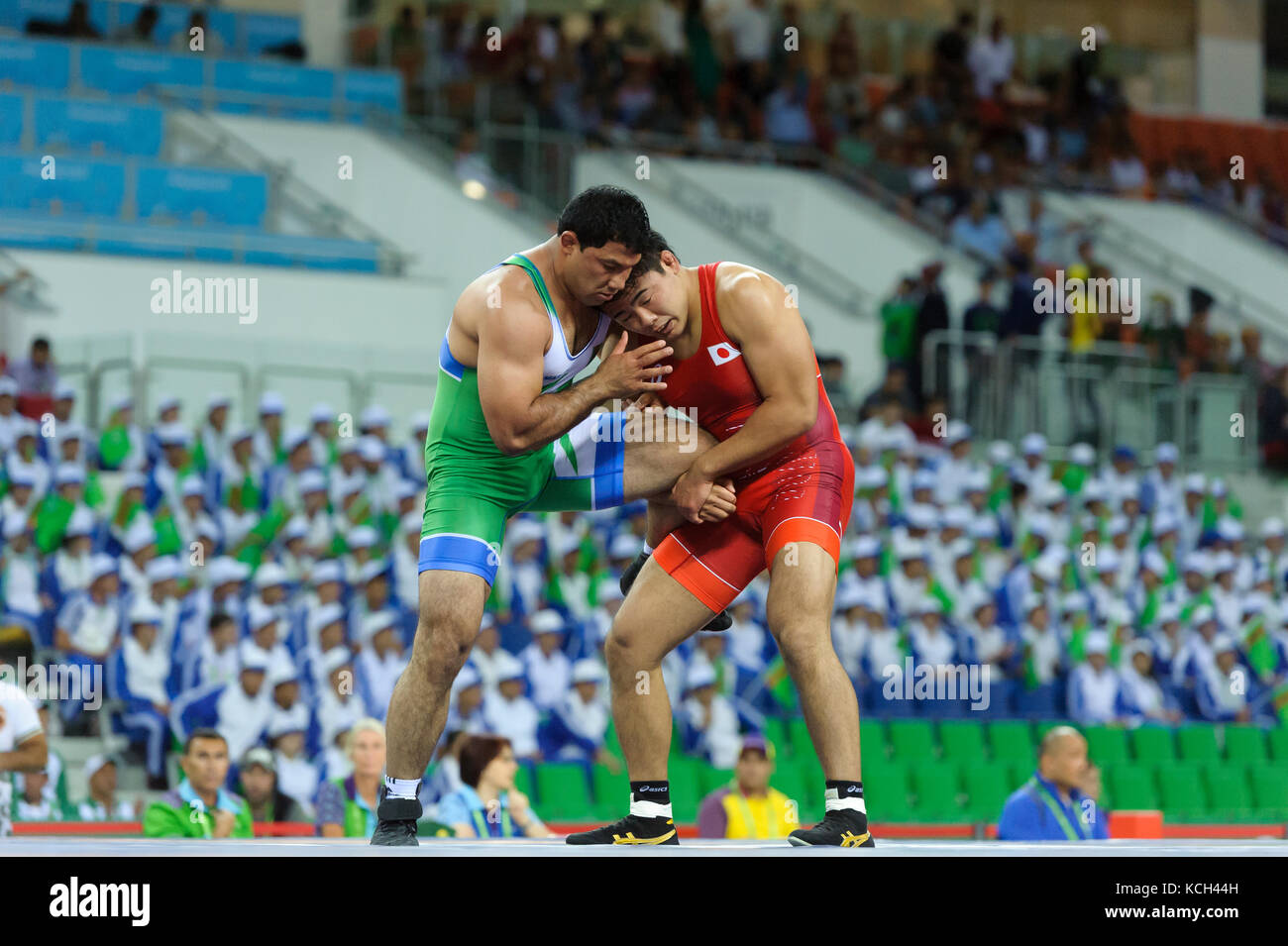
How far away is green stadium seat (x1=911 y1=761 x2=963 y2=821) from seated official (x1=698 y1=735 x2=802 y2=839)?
77.0 inches

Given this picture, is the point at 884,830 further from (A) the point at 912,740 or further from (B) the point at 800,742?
(A) the point at 912,740

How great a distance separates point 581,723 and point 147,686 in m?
2.53

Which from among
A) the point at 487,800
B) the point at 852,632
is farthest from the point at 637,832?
the point at 852,632


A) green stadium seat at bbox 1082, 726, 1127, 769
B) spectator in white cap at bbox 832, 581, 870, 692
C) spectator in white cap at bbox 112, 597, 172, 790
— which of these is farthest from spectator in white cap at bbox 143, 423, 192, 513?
green stadium seat at bbox 1082, 726, 1127, 769

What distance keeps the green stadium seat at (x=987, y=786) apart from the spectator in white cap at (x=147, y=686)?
460cm

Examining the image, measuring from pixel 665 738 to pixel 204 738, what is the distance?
9.77 feet

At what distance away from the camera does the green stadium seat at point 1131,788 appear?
10.9m

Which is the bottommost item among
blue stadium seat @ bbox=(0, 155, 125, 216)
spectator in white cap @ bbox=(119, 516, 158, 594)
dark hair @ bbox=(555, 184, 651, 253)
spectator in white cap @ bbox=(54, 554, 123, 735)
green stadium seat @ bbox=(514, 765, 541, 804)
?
green stadium seat @ bbox=(514, 765, 541, 804)

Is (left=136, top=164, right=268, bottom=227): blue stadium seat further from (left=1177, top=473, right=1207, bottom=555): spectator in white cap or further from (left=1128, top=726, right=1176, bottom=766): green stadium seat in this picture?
(left=1128, top=726, right=1176, bottom=766): green stadium seat

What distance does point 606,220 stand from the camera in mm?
5082

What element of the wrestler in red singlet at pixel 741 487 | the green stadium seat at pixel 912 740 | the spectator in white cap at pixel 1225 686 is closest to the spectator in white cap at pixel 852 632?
the green stadium seat at pixel 912 740

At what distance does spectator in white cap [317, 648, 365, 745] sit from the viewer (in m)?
10.0

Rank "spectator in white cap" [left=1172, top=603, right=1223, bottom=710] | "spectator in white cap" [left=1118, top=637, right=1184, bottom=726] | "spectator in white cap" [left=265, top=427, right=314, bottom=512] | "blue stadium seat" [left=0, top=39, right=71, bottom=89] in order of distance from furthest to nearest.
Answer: "blue stadium seat" [left=0, top=39, right=71, bottom=89] → "spectator in white cap" [left=1172, top=603, right=1223, bottom=710] → "spectator in white cap" [left=1118, top=637, right=1184, bottom=726] → "spectator in white cap" [left=265, top=427, right=314, bottom=512]

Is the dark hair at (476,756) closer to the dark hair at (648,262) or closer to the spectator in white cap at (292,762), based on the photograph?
the spectator in white cap at (292,762)
